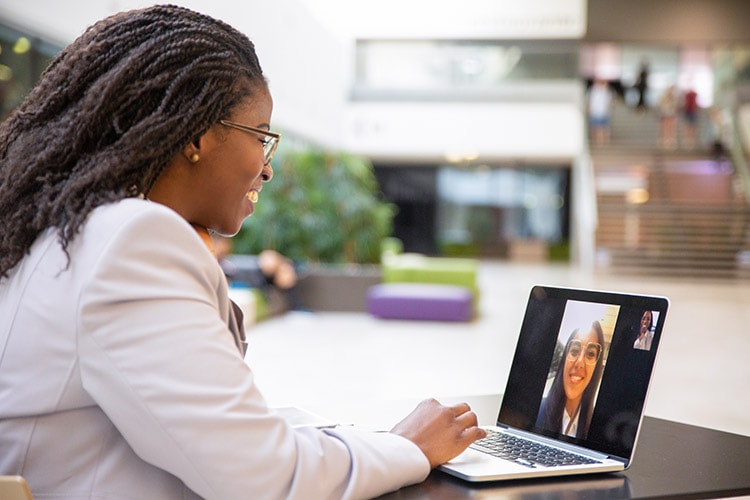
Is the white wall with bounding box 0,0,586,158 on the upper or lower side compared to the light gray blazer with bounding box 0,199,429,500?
upper

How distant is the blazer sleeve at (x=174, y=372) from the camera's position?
1.10 metres

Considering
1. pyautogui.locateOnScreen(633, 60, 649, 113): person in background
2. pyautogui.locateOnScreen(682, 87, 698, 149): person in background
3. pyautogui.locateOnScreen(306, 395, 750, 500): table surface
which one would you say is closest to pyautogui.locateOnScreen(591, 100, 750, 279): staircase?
pyautogui.locateOnScreen(682, 87, 698, 149): person in background

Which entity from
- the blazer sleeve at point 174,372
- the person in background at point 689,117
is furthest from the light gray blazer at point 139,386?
the person in background at point 689,117

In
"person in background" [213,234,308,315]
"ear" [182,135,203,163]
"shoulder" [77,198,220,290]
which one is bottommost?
"person in background" [213,234,308,315]

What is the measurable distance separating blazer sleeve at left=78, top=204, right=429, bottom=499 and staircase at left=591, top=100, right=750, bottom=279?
18155 millimetres

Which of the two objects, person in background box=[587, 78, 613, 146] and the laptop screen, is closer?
the laptop screen

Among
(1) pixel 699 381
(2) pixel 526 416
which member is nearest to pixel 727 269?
(1) pixel 699 381

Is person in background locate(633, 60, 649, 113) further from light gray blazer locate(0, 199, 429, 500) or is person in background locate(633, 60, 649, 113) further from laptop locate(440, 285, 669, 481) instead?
light gray blazer locate(0, 199, 429, 500)

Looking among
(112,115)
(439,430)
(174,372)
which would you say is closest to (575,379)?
(439,430)

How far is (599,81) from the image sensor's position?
23422mm

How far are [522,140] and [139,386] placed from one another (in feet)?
76.6

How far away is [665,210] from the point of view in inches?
814

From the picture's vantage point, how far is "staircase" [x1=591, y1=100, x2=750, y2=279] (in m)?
19.0

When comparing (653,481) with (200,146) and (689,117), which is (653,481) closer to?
(200,146)
